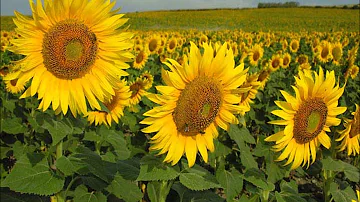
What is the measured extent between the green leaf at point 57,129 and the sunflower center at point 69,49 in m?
0.30

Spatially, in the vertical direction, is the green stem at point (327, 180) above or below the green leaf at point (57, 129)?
below

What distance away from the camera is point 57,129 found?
86.4 inches

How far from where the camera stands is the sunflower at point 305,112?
7.25ft

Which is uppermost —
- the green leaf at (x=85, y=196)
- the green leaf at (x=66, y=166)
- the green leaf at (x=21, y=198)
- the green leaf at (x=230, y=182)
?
the green leaf at (x=66, y=166)

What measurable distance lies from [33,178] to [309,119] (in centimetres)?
161

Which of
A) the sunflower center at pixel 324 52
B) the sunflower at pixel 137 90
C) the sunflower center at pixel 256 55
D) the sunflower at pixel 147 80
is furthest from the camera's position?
the sunflower center at pixel 324 52

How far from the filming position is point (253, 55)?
27.4 ft

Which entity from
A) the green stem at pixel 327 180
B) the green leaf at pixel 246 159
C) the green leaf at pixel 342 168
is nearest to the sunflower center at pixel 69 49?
the green leaf at pixel 246 159

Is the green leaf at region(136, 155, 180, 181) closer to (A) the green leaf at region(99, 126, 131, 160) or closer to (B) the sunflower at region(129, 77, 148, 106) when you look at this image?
(A) the green leaf at region(99, 126, 131, 160)

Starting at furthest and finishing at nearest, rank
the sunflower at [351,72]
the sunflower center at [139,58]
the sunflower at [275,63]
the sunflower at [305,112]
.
A: the sunflower at [275,63] → the sunflower center at [139,58] → the sunflower at [351,72] → the sunflower at [305,112]

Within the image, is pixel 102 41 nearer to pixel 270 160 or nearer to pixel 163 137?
pixel 163 137

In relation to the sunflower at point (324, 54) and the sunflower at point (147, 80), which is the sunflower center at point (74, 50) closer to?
the sunflower at point (147, 80)

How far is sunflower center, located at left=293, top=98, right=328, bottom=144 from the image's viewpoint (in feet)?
7.43

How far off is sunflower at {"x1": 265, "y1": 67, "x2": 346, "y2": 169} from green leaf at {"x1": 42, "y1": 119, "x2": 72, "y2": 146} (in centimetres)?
114
